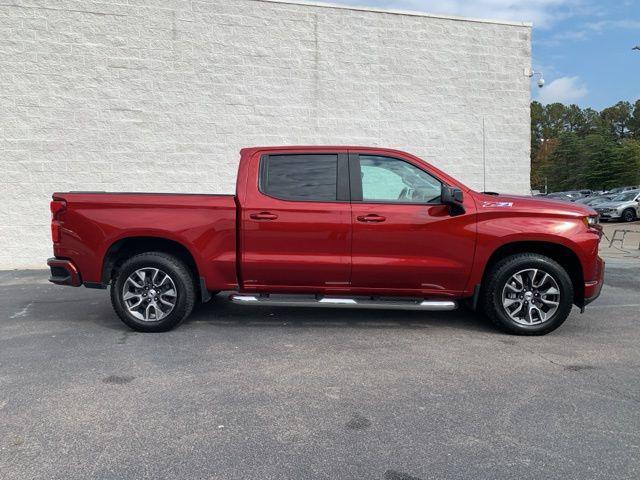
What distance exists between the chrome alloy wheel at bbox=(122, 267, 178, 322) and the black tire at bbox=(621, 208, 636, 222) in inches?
1044

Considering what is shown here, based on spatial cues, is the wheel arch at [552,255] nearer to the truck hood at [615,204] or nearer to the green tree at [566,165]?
the truck hood at [615,204]

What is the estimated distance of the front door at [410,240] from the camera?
196 inches

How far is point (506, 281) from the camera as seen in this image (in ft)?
16.4

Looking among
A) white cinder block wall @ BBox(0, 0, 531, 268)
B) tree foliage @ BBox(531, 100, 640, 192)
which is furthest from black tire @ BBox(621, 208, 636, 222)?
tree foliage @ BBox(531, 100, 640, 192)

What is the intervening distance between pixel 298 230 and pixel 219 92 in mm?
6364

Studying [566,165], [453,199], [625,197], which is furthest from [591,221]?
[566,165]

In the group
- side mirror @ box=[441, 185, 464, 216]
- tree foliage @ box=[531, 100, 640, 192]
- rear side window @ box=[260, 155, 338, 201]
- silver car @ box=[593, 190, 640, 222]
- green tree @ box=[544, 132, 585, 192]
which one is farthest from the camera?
green tree @ box=[544, 132, 585, 192]

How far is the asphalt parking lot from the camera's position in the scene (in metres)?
2.74

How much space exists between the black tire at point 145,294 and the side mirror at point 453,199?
2.77 m

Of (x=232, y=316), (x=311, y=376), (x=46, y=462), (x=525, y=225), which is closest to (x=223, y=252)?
(x=232, y=316)

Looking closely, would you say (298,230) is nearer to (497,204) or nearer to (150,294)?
(150,294)

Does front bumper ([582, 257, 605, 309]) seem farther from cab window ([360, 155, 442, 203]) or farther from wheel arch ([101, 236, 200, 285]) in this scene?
wheel arch ([101, 236, 200, 285])

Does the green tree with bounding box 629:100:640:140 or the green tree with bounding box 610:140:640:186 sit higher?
the green tree with bounding box 629:100:640:140

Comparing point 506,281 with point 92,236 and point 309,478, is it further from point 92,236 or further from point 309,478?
point 92,236
